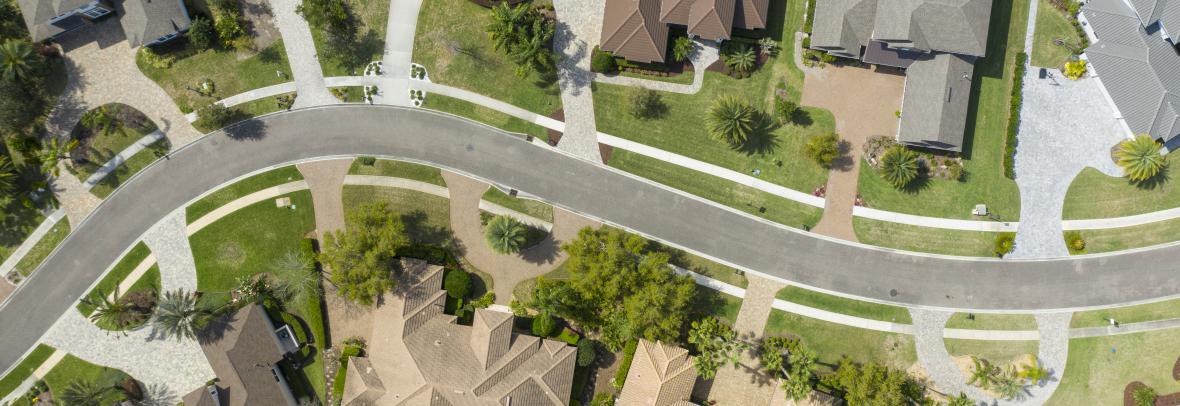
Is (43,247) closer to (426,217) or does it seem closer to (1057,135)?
(426,217)

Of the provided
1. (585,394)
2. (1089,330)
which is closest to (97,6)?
(585,394)

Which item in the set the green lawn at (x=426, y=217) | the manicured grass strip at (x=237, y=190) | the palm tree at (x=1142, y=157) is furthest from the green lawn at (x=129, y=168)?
the palm tree at (x=1142, y=157)

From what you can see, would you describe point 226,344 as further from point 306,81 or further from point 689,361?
point 689,361

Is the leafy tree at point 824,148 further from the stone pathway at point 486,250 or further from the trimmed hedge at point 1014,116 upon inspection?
the stone pathway at point 486,250

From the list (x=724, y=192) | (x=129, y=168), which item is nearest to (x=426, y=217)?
(x=724, y=192)

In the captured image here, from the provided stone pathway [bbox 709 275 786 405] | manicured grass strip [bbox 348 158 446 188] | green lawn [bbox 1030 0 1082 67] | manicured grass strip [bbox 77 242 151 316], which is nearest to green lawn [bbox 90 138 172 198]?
manicured grass strip [bbox 77 242 151 316]

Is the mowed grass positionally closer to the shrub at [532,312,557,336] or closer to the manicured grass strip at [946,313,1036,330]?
the manicured grass strip at [946,313,1036,330]
